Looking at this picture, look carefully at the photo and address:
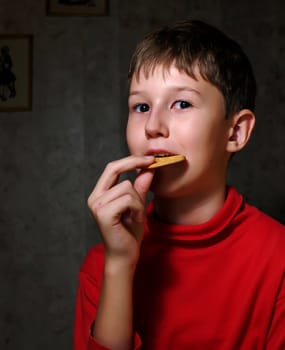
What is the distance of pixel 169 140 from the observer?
0.84 meters

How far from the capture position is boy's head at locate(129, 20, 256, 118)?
88 centimetres

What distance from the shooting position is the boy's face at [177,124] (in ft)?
2.75

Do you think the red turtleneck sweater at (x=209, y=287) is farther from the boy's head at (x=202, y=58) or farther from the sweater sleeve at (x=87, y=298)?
the boy's head at (x=202, y=58)

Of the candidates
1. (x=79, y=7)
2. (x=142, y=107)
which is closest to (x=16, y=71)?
(x=79, y=7)

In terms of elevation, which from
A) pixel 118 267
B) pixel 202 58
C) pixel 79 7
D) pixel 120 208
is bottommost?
pixel 118 267

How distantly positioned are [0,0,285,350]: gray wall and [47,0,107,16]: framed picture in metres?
0.03

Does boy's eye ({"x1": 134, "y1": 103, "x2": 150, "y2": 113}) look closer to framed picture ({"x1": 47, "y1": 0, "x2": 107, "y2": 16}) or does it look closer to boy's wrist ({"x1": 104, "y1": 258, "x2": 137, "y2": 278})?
boy's wrist ({"x1": 104, "y1": 258, "x2": 137, "y2": 278})

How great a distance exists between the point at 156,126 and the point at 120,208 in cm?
18

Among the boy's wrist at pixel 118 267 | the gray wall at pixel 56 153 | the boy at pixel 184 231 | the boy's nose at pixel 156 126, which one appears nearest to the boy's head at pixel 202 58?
the boy at pixel 184 231

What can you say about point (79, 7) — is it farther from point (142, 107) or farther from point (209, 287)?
point (209, 287)

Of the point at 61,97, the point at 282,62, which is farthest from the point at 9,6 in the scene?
the point at 282,62

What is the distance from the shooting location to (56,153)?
1972 millimetres

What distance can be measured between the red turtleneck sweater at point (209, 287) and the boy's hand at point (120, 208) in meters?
0.14

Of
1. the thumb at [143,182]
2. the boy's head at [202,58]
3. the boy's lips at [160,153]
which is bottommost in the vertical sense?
the thumb at [143,182]
